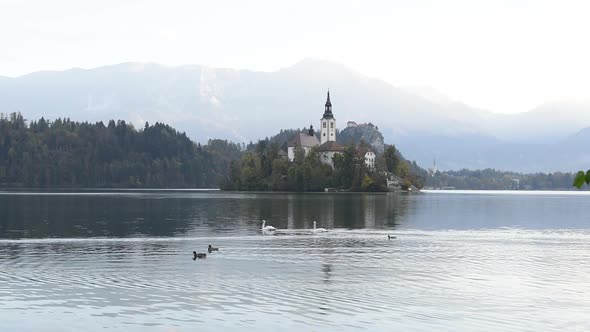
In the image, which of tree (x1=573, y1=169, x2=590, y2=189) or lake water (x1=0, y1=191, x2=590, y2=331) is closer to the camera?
tree (x1=573, y1=169, x2=590, y2=189)

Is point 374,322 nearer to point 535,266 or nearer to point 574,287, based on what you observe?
point 574,287

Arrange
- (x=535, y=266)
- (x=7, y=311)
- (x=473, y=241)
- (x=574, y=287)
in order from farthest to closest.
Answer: (x=473, y=241) < (x=535, y=266) < (x=574, y=287) < (x=7, y=311)

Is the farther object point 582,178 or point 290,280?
point 290,280

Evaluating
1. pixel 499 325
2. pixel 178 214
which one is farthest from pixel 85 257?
pixel 178 214

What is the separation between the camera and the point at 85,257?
59188 millimetres

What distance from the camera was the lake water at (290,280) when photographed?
34812 mm

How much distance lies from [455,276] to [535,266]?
9.07m

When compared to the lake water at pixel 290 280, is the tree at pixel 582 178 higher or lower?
higher

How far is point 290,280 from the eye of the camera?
47.2 meters

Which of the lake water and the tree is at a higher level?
the tree

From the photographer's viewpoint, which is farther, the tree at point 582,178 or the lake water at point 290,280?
the lake water at point 290,280

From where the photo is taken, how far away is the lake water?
114ft

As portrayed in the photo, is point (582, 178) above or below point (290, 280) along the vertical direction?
above

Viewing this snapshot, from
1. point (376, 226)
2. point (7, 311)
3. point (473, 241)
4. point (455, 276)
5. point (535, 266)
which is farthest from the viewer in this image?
point (376, 226)
